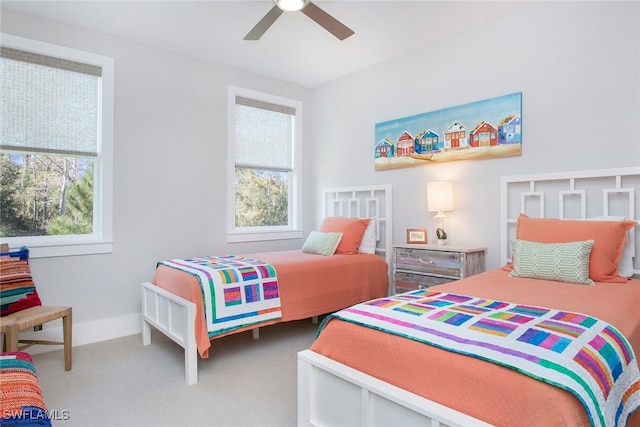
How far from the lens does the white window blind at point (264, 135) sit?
4.32 meters

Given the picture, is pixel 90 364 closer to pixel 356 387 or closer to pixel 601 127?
pixel 356 387

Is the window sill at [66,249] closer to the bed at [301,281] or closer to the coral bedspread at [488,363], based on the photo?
the bed at [301,281]

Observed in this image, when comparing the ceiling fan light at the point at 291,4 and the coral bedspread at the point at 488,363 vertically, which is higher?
the ceiling fan light at the point at 291,4

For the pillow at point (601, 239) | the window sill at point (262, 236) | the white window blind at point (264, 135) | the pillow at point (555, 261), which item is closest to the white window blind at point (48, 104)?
the white window blind at point (264, 135)

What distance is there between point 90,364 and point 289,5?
285 cm

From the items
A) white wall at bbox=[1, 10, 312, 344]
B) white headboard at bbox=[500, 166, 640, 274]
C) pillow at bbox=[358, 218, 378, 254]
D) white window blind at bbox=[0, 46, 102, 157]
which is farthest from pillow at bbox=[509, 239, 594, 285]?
white window blind at bbox=[0, 46, 102, 157]

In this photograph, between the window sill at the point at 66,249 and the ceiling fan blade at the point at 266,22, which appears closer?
the ceiling fan blade at the point at 266,22

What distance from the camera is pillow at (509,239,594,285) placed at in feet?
7.32

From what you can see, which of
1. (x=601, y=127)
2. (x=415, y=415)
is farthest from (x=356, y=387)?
(x=601, y=127)

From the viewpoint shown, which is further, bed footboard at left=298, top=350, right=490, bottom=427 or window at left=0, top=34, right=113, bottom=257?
window at left=0, top=34, right=113, bottom=257

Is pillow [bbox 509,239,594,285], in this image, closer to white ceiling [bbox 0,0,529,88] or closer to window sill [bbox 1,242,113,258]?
white ceiling [bbox 0,0,529,88]

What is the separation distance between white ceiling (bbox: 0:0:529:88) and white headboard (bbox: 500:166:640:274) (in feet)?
4.53

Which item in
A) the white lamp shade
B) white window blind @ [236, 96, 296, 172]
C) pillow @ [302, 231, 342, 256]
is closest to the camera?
the white lamp shade

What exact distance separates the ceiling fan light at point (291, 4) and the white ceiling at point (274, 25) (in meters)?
0.50
